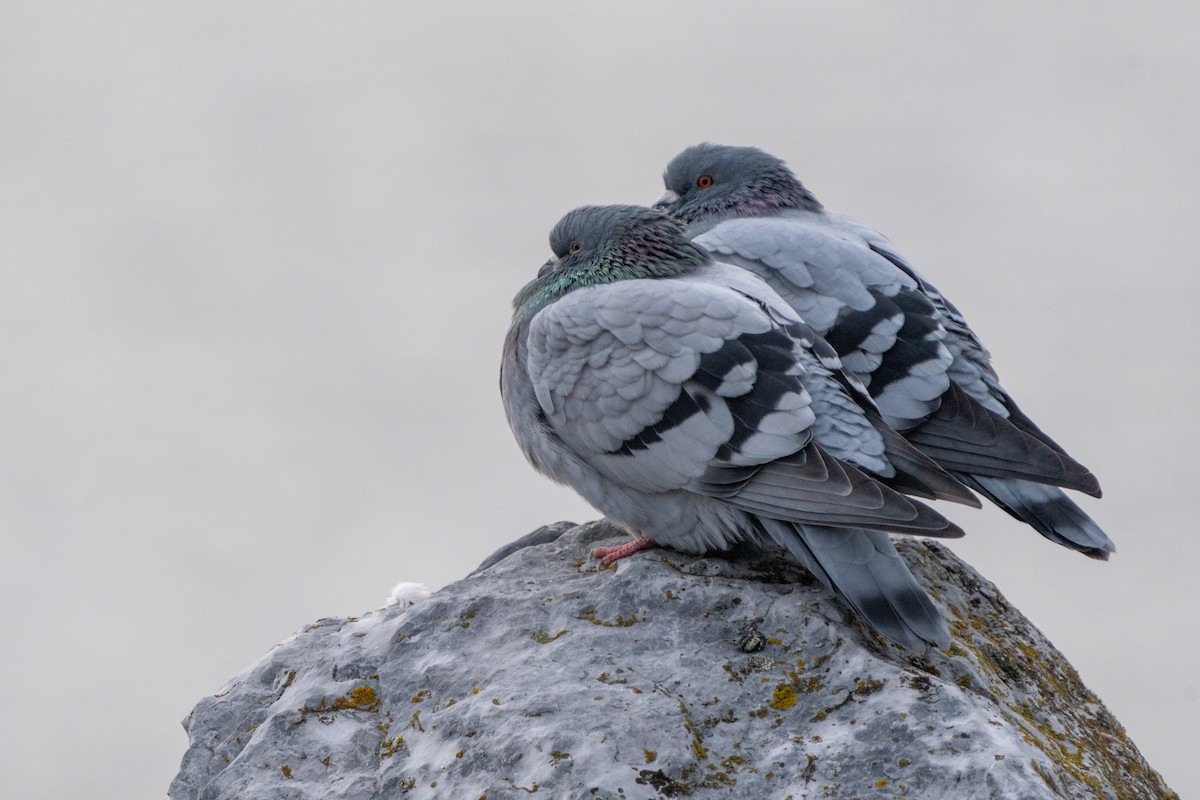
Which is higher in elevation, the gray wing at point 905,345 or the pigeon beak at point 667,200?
the pigeon beak at point 667,200

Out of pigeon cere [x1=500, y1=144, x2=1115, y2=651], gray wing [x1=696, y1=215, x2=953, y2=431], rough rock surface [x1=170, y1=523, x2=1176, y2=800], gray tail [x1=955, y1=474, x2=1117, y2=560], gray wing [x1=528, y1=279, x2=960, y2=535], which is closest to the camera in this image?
rough rock surface [x1=170, y1=523, x2=1176, y2=800]

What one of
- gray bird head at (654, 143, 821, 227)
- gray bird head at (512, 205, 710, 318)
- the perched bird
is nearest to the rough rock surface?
the perched bird

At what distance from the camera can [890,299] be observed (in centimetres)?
732

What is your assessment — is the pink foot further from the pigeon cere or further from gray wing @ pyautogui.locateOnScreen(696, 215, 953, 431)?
gray wing @ pyautogui.locateOnScreen(696, 215, 953, 431)

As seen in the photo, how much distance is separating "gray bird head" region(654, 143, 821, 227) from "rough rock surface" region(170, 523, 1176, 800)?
2950 millimetres

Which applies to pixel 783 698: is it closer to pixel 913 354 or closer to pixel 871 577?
pixel 871 577

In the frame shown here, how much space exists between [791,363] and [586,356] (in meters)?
0.88

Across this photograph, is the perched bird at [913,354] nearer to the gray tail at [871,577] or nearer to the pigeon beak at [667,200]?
the pigeon beak at [667,200]

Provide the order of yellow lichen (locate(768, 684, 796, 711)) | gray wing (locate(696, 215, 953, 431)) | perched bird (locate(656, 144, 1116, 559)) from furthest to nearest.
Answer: gray wing (locate(696, 215, 953, 431)), perched bird (locate(656, 144, 1116, 559)), yellow lichen (locate(768, 684, 796, 711))

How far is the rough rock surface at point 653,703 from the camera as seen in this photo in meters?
4.67

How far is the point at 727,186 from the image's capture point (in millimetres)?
8789

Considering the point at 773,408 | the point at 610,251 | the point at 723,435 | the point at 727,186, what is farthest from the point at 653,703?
the point at 727,186

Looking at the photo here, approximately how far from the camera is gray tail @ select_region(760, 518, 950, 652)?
5.19 meters

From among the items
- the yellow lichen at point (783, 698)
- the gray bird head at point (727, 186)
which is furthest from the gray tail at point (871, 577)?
the gray bird head at point (727, 186)
